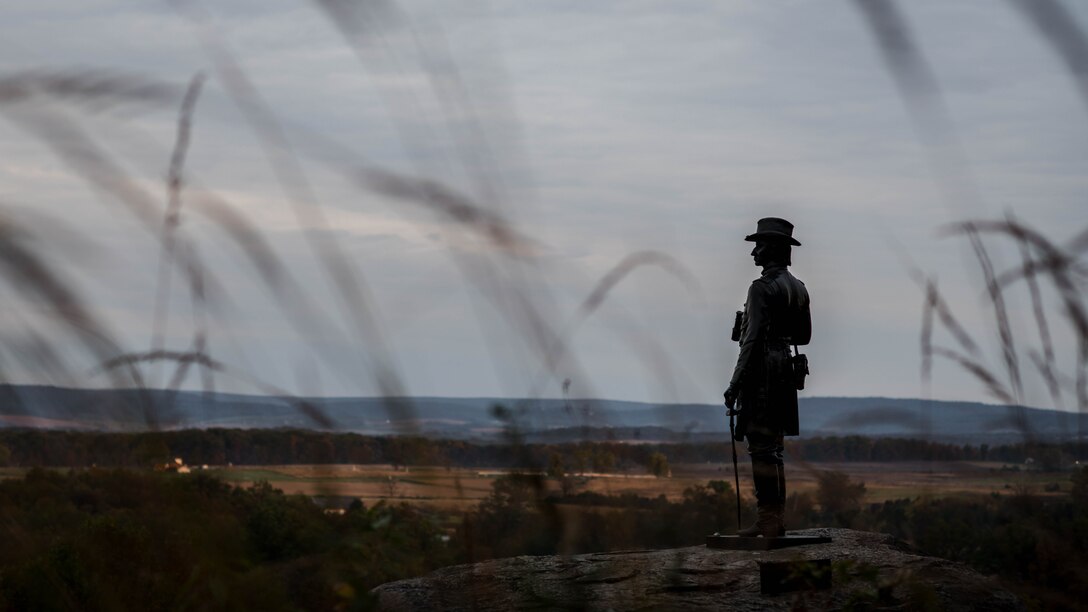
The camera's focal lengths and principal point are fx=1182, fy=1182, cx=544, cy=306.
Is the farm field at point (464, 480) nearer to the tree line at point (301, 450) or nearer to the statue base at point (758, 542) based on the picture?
the tree line at point (301, 450)

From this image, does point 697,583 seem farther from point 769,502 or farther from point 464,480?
point 464,480

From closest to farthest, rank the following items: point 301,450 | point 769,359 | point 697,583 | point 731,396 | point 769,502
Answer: point 301,450 → point 697,583 → point 769,502 → point 731,396 → point 769,359

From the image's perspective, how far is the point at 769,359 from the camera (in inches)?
301

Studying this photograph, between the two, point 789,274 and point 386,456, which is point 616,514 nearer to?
point 386,456

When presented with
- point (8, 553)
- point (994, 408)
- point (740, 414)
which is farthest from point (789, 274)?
point (8, 553)

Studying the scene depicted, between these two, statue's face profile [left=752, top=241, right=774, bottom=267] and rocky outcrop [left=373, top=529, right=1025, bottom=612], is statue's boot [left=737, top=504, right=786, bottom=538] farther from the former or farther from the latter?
statue's face profile [left=752, top=241, right=774, bottom=267]

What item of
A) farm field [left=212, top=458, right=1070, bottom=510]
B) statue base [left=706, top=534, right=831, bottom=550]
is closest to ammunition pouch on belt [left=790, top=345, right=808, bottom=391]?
statue base [left=706, top=534, right=831, bottom=550]

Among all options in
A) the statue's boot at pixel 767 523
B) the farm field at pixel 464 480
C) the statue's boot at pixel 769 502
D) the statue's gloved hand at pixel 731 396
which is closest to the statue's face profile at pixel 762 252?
the statue's gloved hand at pixel 731 396

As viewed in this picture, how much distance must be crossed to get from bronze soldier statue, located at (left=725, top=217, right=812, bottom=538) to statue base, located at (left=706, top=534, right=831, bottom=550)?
0.10m

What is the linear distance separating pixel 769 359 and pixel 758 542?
118 cm

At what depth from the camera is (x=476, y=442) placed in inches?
81.6

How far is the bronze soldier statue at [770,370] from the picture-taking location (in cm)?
741

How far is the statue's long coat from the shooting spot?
757cm

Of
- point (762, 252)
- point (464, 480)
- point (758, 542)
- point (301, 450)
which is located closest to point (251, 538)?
A: point (301, 450)
